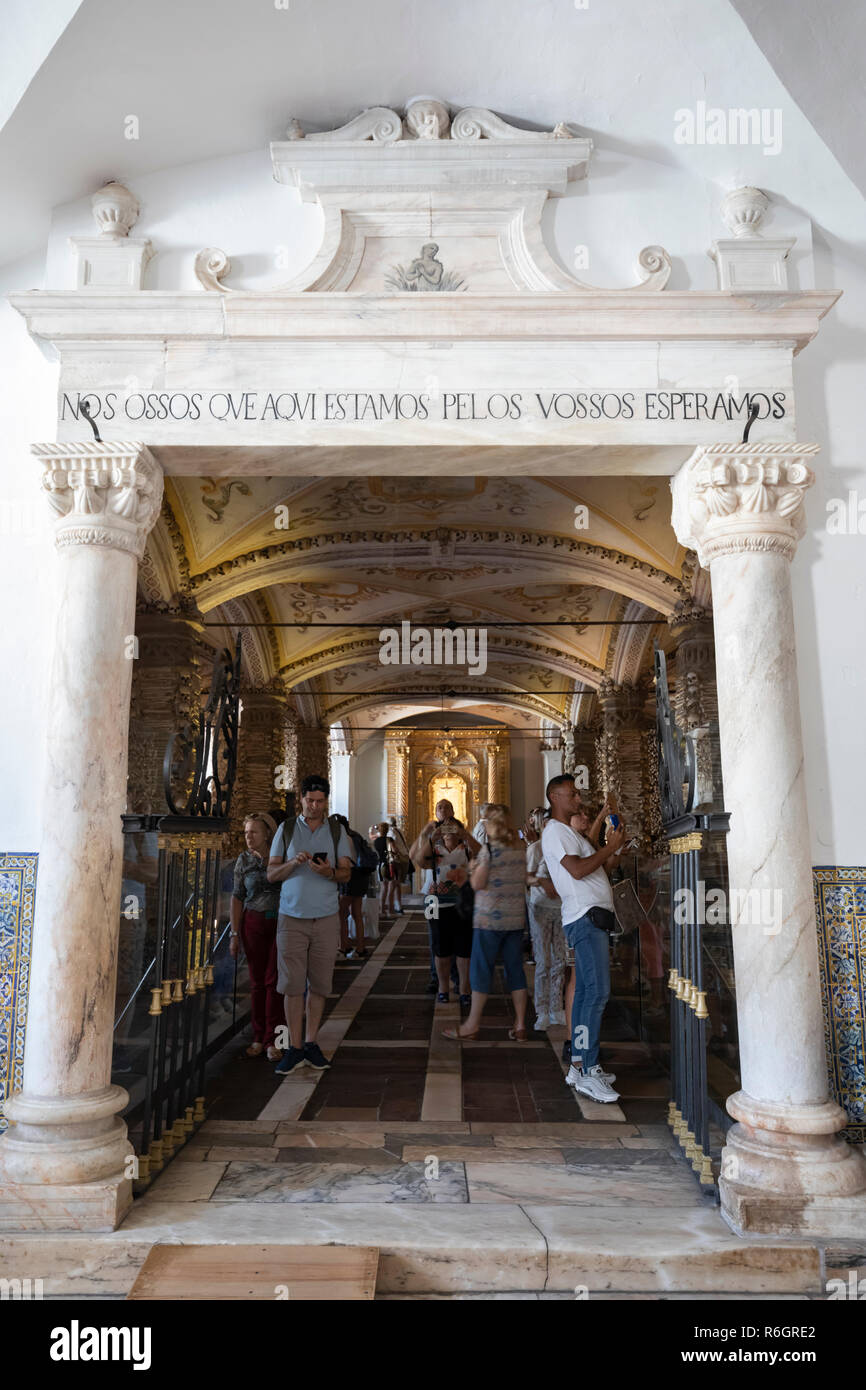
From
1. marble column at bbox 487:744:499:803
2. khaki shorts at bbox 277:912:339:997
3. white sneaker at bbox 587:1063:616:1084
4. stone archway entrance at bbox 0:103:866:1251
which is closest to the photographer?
stone archway entrance at bbox 0:103:866:1251

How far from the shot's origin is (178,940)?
159 inches

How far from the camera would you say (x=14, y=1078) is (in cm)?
379

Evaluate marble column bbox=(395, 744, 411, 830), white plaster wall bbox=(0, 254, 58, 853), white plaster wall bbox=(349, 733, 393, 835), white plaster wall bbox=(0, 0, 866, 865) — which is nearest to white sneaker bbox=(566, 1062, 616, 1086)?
white plaster wall bbox=(0, 0, 866, 865)

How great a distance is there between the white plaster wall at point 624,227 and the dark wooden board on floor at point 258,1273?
1671 mm

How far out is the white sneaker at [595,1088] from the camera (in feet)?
14.9

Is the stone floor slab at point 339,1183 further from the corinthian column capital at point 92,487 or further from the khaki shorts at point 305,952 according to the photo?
the corinthian column capital at point 92,487

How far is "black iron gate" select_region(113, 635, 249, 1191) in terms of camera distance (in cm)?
377

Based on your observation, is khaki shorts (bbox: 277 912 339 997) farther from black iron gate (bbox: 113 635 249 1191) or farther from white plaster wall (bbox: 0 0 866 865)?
white plaster wall (bbox: 0 0 866 865)

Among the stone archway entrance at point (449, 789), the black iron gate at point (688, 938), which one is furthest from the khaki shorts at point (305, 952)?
the stone archway entrance at point (449, 789)

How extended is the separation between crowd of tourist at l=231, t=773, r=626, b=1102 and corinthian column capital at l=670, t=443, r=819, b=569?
1.39m

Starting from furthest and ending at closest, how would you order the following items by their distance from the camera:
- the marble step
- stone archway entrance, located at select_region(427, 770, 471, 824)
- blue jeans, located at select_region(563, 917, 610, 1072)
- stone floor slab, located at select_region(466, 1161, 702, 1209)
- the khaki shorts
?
stone archway entrance, located at select_region(427, 770, 471, 824) → the khaki shorts → blue jeans, located at select_region(563, 917, 610, 1072) → stone floor slab, located at select_region(466, 1161, 702, 1209) → the marble step

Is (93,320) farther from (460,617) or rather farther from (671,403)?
(460,617)

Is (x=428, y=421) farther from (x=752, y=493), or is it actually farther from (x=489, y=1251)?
(x=489, y=1251)

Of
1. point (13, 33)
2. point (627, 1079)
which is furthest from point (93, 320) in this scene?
point (627, 1079)
